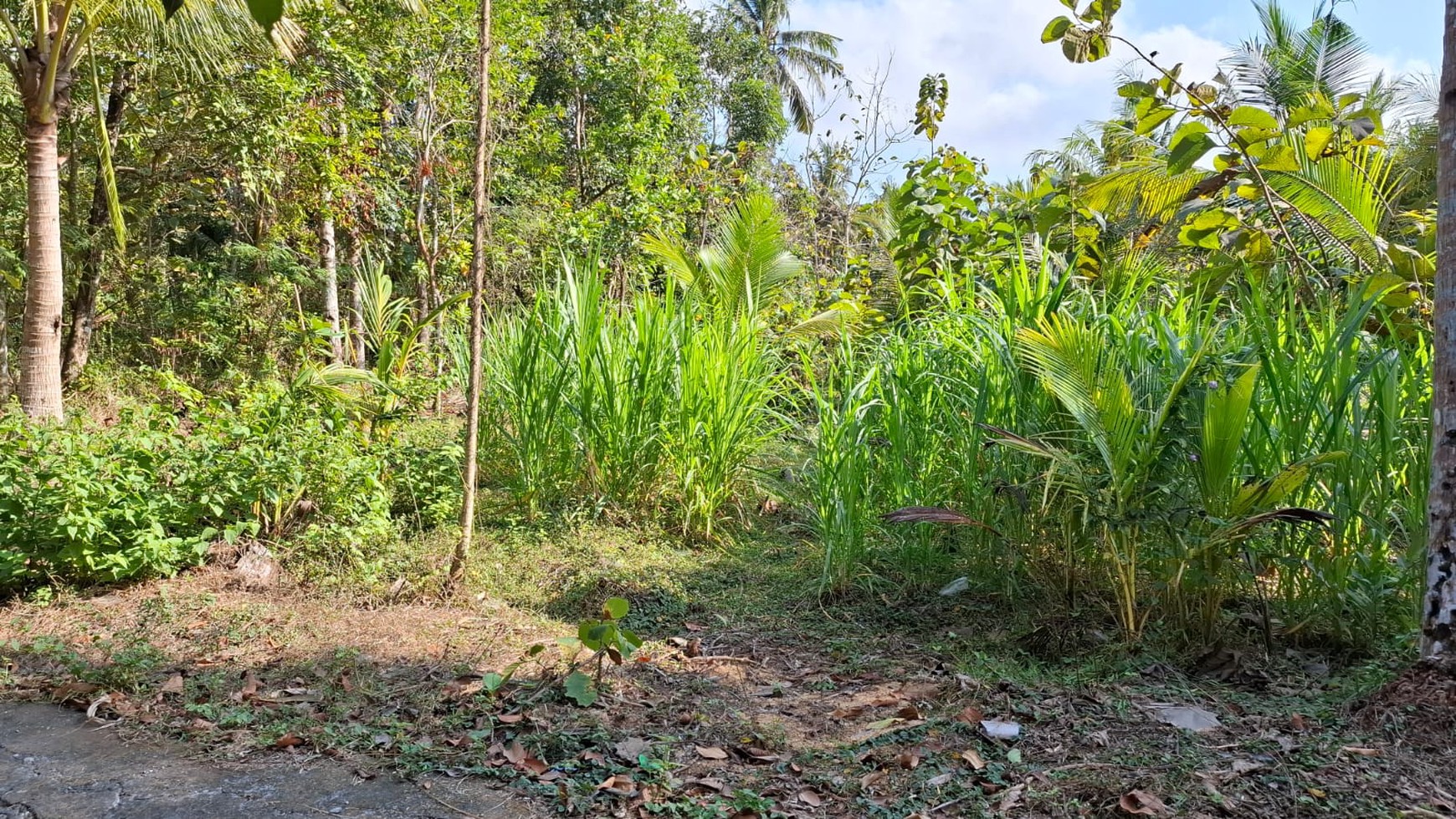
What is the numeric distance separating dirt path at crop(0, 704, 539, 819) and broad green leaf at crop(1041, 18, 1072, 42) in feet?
12.5

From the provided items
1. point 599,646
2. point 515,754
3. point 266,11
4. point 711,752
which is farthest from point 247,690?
point 266,11

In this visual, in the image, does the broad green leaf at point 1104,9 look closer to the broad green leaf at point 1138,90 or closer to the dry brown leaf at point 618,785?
the broad green leaf at point 1138,90

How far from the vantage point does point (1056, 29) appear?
3949 mm

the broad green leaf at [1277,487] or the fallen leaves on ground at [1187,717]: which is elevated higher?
the broad green leaf at [1277,487]

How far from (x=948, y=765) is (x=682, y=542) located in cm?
256

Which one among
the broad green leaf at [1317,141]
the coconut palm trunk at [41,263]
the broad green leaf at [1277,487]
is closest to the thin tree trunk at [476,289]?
the broad green leaf at [1277,487]

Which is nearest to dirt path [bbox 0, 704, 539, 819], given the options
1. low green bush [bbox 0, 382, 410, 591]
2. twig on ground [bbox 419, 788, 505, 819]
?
twig on ground [bbox 419, 788, 505, 819]

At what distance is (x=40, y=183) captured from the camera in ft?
17.9

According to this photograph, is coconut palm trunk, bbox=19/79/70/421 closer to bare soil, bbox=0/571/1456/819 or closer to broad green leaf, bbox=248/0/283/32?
bare soil, bbox=0/571/1456/819

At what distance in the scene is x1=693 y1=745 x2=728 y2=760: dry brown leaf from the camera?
2199 mm

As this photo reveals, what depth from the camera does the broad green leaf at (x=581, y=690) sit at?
2412mm

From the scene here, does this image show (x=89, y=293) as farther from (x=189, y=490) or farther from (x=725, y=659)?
(x=725, y=659)

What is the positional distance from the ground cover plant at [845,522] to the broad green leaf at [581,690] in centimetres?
3

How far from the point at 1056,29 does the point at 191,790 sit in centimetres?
424
